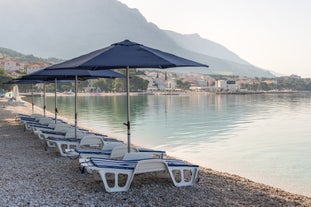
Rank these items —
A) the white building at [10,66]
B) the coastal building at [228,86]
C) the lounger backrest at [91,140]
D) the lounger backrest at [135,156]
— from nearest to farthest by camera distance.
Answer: the lounger backrest at [135,156] → the lounger backrest at [91,140] → the white building at [10,66] → the coastal building at [228,86]

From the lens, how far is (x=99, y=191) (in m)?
4.96

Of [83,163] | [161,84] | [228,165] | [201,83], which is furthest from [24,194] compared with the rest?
[201,83]

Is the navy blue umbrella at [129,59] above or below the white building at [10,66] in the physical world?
below

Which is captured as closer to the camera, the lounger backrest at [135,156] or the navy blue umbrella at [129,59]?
the navy blue umbrella at [129,59]

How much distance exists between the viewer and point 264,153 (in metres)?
13.9

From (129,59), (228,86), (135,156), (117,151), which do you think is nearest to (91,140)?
(117,151)

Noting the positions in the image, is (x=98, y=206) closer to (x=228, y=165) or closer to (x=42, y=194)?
(x=42, y=194)

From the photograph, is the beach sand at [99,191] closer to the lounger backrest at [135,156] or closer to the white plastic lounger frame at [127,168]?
the white plastic lounger frame at [127,168]

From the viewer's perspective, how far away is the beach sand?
4.57m

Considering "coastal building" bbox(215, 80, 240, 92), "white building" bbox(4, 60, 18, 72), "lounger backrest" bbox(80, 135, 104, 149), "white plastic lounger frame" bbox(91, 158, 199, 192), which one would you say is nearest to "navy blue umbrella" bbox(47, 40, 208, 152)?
"white plastic lounger frame" bbox(91, 158, 199, 192)

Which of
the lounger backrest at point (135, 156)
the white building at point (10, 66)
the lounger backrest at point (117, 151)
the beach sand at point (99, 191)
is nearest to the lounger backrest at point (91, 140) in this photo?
the beach sand at point (99, 191)

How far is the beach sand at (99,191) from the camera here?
457 centimetres

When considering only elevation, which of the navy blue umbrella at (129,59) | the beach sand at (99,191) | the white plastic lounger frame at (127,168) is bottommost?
the beach sand at (99,191)

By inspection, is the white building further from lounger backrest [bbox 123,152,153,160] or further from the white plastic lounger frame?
the white plastic lounger frame
